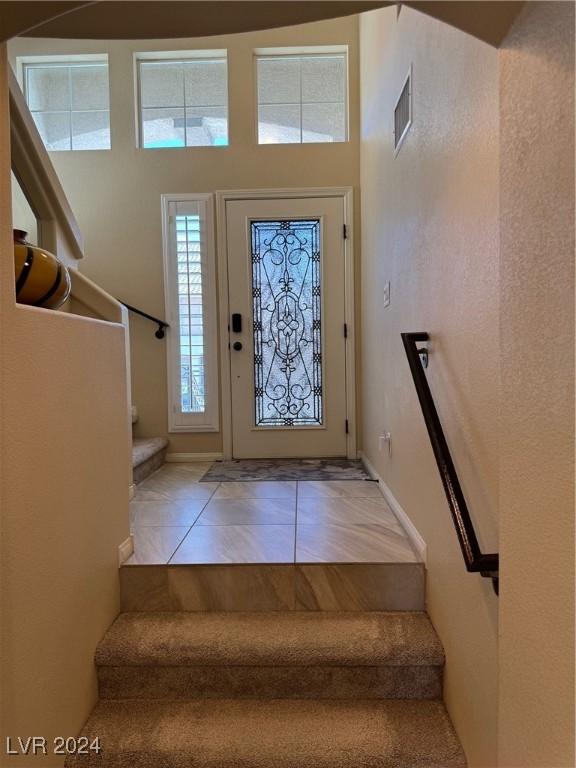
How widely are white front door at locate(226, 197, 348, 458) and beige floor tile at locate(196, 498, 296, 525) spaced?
42.4 inches

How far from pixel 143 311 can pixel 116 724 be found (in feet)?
A: 8.96

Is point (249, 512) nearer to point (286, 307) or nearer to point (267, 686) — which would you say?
point (267, 686)

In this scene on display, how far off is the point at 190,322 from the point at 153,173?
1129mm

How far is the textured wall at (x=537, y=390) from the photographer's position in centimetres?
68

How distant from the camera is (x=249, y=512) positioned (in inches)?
94.9

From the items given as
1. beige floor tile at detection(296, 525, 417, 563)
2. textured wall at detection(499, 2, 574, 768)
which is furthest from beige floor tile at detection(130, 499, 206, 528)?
textured wall at detection(499, 2, 574, 768)

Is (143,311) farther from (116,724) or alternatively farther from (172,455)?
(116,724)

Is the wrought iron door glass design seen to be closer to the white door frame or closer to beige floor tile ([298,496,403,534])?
the white door frame

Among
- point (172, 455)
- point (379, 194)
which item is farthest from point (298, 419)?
point (379, 194)

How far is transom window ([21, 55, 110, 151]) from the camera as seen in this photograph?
11.8 ft

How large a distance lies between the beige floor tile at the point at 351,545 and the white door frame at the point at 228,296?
154cm

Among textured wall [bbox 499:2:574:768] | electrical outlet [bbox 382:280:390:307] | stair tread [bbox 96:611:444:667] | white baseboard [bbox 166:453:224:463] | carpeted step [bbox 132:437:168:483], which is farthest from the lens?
white baseboard [bbox 166:453:224:463]

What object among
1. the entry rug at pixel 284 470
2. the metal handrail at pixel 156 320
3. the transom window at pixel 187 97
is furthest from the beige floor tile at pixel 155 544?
the transom window at pixel 187 97

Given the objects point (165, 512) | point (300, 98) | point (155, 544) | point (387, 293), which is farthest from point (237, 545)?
point (300, 98)
